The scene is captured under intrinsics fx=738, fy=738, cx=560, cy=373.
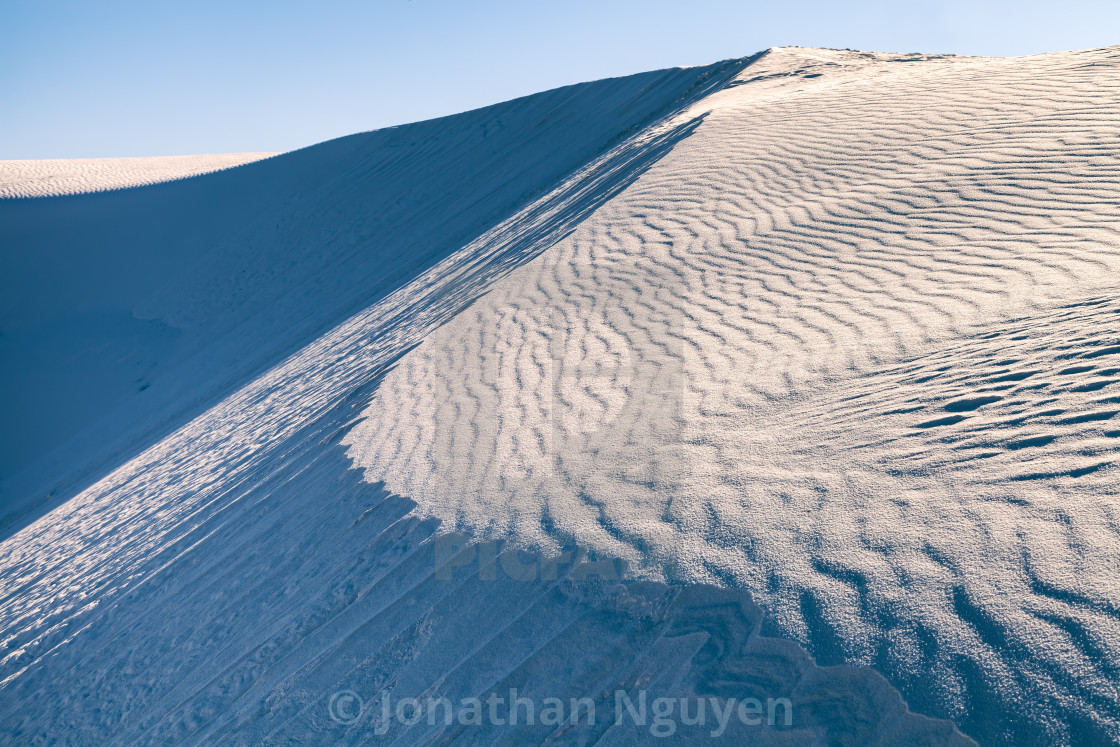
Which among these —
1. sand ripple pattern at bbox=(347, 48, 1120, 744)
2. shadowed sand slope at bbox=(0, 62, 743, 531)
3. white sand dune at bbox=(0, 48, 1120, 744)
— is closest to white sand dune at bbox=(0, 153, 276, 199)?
shadowed sand slope at bbox=(0, 62, 743, 531)

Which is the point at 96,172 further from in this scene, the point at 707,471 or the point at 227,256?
the point at 707,471

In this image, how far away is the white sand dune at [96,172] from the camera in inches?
808

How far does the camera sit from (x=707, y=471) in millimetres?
3168

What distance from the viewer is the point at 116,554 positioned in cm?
554

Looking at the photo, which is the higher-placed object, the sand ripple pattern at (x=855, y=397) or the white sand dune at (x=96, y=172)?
the white sand dune at (x=96, y=172)

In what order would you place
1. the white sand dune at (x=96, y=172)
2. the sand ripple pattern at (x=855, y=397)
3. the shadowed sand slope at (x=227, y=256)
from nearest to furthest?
the sand ripple pattern at (x=855, y=397)
the shadowed sand slope at (x=227, y=256)
the white sand dune at (x=96, y=172)

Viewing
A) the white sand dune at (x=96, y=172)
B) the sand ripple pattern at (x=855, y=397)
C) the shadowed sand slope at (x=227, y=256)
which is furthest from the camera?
the white sand dune at (x=96, y=172)

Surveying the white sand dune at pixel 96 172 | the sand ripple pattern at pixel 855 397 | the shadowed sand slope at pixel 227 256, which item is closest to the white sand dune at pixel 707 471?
the sand ripple pattern at pixel 855 397

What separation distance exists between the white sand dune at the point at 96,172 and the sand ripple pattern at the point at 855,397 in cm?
1888

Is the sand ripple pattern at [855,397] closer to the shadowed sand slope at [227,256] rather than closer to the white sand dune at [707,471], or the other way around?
the white sand dune at [707,471]

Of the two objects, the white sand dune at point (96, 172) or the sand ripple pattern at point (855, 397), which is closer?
the sand ripple pattern at point (855, 397)

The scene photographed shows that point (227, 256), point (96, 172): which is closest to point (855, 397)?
point (227, 256)

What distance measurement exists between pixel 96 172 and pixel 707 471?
2615 centimetres

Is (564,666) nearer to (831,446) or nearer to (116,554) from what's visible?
(831,446)
